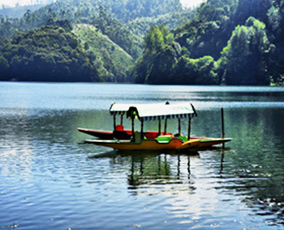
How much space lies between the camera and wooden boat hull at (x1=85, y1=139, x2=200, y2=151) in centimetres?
4272

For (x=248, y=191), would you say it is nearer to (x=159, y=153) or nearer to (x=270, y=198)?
(x=270, y=198)

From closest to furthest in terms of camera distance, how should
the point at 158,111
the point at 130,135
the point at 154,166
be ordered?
the point at 154,166, the point at 158,111, the point at 130,135

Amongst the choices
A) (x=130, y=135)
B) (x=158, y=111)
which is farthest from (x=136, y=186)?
(x=130, y=135)

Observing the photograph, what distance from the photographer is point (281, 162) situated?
38.7m

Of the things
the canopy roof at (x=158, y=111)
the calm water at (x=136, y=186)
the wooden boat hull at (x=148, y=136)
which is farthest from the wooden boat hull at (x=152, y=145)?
the canopy roof at (x=158, y=111)

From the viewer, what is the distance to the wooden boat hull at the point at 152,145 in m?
42.7

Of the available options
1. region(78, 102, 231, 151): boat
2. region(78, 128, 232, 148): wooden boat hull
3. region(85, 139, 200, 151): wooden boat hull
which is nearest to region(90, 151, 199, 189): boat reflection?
region(85, 139, 200, 151): wooden boat hull

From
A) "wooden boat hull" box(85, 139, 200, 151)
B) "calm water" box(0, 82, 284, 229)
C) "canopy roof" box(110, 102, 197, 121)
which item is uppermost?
"canopy roof" box(110, 102, 197, 121)

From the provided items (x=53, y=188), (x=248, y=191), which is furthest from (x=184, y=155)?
(x=53, y=188)

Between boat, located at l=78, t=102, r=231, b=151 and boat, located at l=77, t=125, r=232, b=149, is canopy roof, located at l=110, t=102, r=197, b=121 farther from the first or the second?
boat, located at l=77, t=125, r=232, b=149

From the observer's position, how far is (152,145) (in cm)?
4353

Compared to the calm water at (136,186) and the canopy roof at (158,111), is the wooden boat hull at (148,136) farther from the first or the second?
the canopy roof at (158,111)

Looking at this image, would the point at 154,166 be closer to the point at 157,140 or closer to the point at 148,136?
the point at 157,140

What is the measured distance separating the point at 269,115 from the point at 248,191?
187ft
